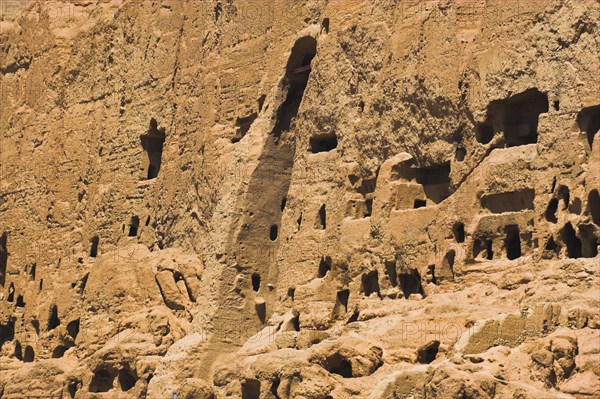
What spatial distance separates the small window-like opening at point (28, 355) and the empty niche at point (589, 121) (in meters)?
20.7

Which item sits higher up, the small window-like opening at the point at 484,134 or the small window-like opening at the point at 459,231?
the small window-like opening at the point at 484,134

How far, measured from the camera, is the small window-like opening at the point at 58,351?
51.2 m

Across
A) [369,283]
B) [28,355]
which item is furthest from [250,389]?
[28,355]

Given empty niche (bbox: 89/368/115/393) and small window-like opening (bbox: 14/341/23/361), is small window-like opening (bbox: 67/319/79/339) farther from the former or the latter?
empty niche (bbox: 89/368/115/393)

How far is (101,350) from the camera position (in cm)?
4775

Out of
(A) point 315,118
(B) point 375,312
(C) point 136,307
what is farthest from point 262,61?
(B) point 375,312

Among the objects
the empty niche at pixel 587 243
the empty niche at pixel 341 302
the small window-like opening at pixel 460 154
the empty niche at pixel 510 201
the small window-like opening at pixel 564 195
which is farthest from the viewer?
the empty niche at pixel 341 302

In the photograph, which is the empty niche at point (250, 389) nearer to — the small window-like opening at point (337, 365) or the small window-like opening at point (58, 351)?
the small window-like opening at point (337, 365)

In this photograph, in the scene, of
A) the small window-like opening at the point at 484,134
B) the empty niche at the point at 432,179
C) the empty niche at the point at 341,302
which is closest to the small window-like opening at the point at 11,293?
the empty niche at the point at 341,302

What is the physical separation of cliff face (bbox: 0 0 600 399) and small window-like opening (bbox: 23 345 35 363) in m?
0.09

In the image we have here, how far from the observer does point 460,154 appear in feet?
133

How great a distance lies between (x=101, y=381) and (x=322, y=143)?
8611 millimetres

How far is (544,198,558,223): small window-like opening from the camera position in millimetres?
38094

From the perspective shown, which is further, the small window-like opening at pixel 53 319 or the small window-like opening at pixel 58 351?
the small window-like opening at pixel 53 319
